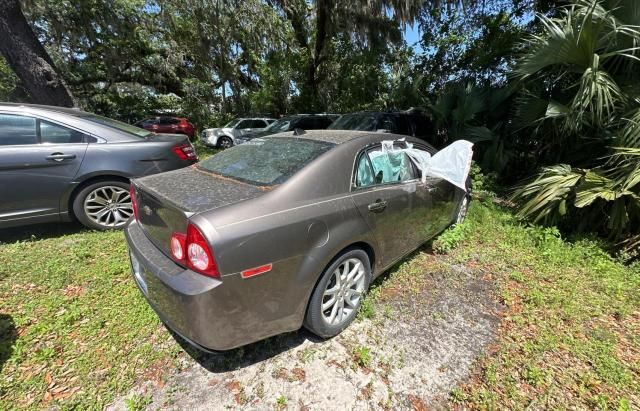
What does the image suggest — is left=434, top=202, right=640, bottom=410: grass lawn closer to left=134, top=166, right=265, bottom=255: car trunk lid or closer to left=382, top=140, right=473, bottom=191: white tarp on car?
left=382, top=140, right=473, bottom=191: white tarp on car

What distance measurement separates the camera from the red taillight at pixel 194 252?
161cm

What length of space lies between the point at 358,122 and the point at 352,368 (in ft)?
21.3

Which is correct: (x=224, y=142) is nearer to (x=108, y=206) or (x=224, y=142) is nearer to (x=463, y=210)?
(x=108, y=206)

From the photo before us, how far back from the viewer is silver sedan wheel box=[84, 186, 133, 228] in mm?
3619

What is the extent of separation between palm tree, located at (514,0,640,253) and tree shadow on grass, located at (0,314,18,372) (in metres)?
5.45

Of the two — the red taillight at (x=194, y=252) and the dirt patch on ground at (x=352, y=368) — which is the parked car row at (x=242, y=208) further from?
the dirt patch on ground at (x=352, y=368)

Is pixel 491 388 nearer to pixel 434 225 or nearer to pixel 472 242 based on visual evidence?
pixel 434 225

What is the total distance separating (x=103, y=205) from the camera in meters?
3.71

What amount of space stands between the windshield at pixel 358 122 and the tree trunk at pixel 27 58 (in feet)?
19.4

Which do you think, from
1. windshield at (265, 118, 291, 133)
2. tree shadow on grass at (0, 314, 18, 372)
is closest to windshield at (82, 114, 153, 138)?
tree shadow on grass at (0, 314, 18, 372)

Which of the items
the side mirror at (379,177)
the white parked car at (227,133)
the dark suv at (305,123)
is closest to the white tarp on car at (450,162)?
the side mirror at (379,177)

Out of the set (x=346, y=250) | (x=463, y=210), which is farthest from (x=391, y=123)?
(x=346, y=250)

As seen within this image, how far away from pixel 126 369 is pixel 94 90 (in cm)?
2397

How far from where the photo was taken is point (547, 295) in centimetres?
293
